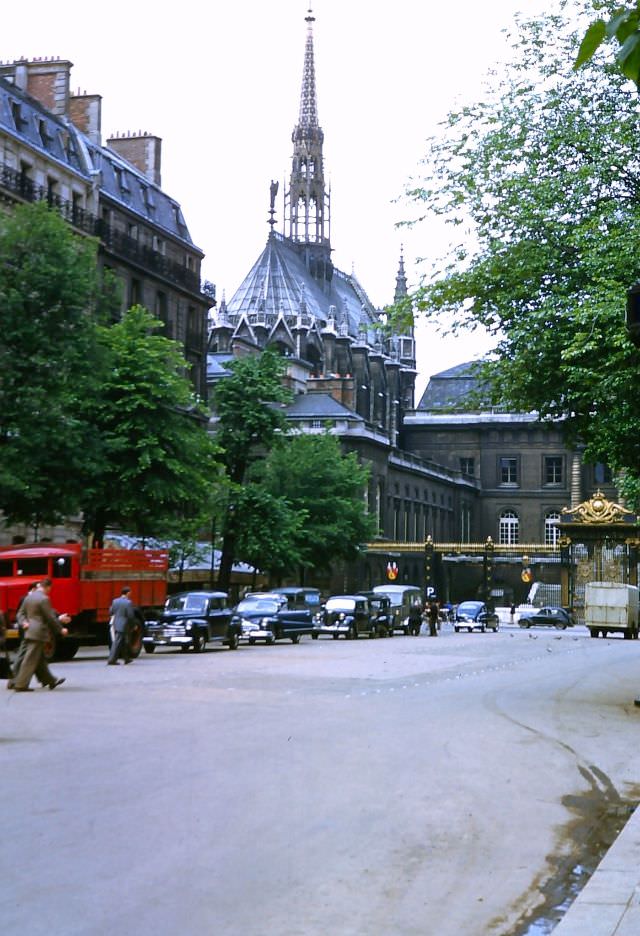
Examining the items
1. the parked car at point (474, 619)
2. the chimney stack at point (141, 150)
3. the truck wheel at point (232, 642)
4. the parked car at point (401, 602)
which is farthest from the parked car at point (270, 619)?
the chimney stack at point (141, 150)

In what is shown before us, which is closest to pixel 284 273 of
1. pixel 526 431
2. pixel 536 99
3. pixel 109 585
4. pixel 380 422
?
pixel 380 422

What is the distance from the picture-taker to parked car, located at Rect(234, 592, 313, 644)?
4459cm

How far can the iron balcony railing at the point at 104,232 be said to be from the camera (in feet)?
168

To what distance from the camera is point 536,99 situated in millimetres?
A: 22688

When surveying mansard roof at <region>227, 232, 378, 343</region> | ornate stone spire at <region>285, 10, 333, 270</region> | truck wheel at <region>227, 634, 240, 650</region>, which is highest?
ornate stone spire at <region>285, 10, 333, 270</region>

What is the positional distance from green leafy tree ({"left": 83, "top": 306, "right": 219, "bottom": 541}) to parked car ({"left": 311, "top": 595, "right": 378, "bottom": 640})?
10.8 m

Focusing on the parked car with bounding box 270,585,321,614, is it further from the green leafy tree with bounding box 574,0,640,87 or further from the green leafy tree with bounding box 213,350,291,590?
the green leafy tree with bounding box 574,0,640,87

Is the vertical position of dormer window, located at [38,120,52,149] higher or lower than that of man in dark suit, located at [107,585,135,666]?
higher

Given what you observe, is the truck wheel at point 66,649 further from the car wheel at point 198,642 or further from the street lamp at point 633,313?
the street lamp at point 633,313

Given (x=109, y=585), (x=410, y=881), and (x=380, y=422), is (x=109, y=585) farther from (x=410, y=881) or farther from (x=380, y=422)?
(x=380, y=422)

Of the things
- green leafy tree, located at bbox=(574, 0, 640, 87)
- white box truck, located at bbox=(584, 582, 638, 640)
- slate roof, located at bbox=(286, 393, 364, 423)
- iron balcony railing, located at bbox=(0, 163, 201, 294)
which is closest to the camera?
green leafy tree, located at bbox=(574, 0, 640, 87)

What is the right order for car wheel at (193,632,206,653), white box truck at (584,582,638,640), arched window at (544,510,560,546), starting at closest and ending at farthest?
car wheel at (193,632,206,653)
white box truck at (584,582,638,640)
arched window at (544,510,560,546)

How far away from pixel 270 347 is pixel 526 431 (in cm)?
6839

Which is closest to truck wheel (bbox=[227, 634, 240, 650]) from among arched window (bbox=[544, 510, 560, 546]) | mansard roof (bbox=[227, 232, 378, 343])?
mansard roof (bbox=[227, 232, 378, 343])
